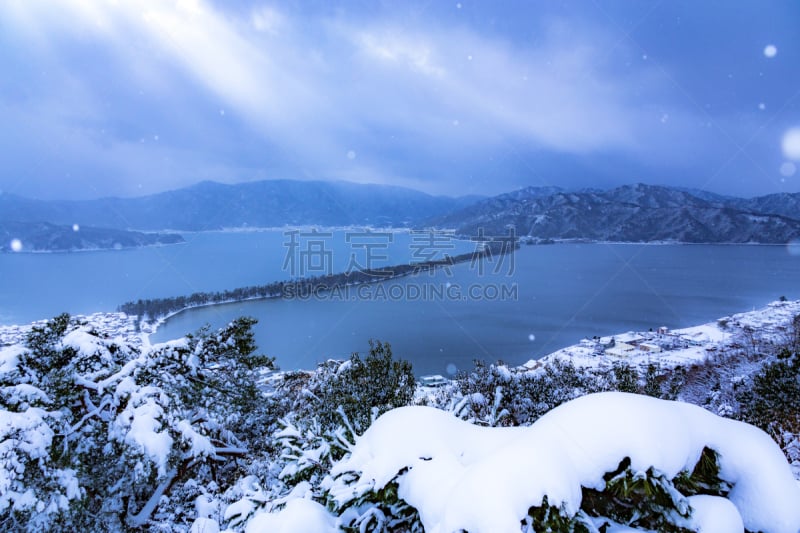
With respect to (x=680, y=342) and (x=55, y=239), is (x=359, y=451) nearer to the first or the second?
(x=680, y=342)

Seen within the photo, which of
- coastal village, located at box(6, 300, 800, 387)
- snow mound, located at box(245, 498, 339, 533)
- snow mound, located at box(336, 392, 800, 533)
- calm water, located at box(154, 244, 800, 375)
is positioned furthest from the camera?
calm water, located at box(154, 244, 800, 375)

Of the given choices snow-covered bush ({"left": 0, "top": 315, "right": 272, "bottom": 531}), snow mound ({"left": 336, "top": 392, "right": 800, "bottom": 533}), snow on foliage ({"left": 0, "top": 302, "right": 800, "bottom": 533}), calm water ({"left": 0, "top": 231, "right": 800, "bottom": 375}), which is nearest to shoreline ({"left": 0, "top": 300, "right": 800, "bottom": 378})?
calm water ({"left": 0, "top": 231, "right": 800, "bottom": 375})

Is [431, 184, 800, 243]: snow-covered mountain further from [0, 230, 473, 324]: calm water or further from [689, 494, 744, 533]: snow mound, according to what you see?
[689, 494, 744, 533]: snow mound

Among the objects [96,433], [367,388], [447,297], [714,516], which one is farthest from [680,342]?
[96,433]

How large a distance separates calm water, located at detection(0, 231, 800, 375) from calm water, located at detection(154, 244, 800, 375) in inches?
7.7

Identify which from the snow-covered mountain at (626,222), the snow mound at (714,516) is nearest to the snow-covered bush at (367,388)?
the snow mound at (714,516)

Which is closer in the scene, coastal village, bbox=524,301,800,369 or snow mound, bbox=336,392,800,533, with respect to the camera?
snow mound, bbox=336,392,800,533

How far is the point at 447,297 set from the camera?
209 feet

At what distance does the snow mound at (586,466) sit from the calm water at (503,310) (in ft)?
106

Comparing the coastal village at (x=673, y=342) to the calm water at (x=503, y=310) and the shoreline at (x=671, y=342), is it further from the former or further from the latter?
the calm water at (x=503, y=310)

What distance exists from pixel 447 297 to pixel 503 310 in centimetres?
1099

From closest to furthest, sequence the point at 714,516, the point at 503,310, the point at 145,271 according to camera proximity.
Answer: the point at 714,516, the point at 503,310, the point at 145,271

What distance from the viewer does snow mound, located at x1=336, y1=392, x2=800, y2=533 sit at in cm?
163

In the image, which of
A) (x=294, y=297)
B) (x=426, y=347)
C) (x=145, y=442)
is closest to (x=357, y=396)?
(x=145, y=442)
